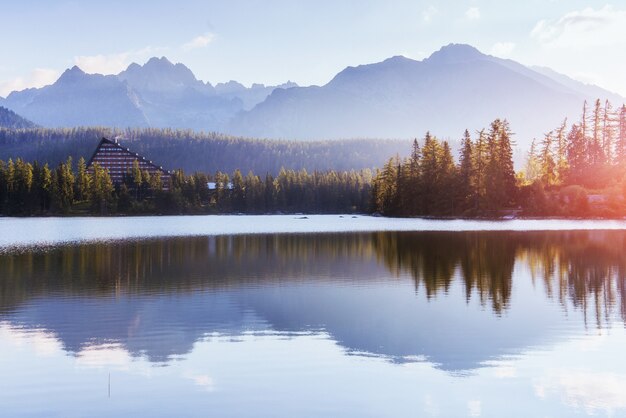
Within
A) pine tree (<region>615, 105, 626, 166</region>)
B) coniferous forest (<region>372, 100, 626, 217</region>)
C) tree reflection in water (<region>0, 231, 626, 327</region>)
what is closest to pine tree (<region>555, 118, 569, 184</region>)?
coniferous forest (<region>372, 100, 626, 217</region>)

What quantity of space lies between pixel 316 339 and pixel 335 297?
32.1 ft

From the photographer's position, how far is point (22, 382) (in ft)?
64.4

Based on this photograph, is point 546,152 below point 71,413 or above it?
above

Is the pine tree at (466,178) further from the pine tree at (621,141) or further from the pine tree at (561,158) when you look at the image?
the pine tree at (621,141)

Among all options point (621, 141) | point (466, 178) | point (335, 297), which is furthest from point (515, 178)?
point (335, 297)

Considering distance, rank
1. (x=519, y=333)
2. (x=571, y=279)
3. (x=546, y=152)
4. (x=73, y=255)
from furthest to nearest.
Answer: (x=546, y=152), (x=73, y=255), (x=571, y=279), (x=519, y=333)

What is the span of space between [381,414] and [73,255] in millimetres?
48039

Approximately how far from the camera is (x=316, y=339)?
25.0 m

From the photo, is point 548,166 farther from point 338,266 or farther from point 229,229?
point 338,266

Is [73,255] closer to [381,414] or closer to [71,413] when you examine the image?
[71,413]

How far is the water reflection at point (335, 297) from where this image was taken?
25.1 meters

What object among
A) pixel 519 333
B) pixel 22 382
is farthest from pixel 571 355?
pixel 22 382

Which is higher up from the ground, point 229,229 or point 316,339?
point 229,229

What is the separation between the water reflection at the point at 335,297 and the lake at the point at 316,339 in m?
0.12
